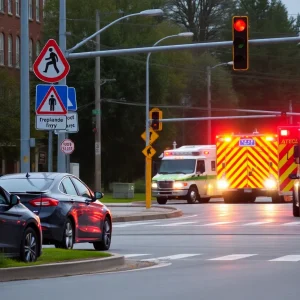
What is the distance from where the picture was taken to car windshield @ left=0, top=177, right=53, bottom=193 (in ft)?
69.9

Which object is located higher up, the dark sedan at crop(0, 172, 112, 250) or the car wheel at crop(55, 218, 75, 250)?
the dark sedan at crop(0, 172, 112, 250)

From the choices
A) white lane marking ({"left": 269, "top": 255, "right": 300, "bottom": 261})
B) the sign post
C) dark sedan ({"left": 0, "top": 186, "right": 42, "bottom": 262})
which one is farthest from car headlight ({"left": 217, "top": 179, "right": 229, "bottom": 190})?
dark sedan ({"left": 0, "top": 186, "right": 42, "bottom": 262})

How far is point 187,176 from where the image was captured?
58406 mm

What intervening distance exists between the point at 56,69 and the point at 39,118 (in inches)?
39.3

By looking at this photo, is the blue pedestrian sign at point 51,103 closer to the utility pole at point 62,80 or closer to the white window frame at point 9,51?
the utility pole at point 62,80

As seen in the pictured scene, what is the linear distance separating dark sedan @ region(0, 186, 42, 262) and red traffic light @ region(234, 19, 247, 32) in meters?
12.6

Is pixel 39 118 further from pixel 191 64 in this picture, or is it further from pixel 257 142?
pixel 191 64

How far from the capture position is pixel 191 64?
9575 cm

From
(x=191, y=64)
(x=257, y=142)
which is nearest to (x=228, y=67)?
(x=191, y=64)

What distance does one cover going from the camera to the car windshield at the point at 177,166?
58981 millimetres

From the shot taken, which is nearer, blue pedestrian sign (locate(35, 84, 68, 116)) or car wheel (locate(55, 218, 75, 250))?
car wheel (locate(55, 218, 75, 250))

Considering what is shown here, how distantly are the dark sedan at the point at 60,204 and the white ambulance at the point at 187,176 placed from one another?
35.2 meters

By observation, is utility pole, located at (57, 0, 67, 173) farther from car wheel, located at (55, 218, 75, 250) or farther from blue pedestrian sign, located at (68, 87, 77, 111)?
car wheel, located at (55, 218, 75, 250)

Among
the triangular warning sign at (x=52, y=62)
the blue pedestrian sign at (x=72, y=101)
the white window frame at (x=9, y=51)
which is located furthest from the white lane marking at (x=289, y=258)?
the white window frame at (x=9, y=51)
